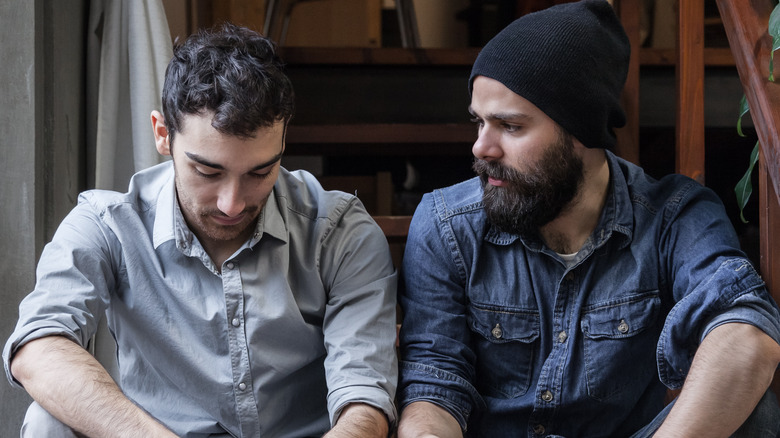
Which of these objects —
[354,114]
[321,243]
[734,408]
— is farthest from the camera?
[354,114]

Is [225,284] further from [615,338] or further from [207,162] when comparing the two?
[615,338]

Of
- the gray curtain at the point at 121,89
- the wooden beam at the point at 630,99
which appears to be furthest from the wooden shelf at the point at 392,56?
the gray curtain at the point at 121,89

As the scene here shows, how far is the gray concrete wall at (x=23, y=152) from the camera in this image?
2037mm

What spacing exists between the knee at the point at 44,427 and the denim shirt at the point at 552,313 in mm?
642

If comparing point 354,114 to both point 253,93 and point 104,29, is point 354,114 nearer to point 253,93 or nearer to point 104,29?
point 104,29

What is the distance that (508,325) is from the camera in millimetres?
1842

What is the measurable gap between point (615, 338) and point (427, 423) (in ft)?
1.44

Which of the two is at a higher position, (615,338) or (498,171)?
(498,171)

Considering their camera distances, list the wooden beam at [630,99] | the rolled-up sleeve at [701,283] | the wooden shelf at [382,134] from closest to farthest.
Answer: the rolled-up sleeve at [701,283]
the wooden beam at [630,99]
the wooden shelf at [382,134]

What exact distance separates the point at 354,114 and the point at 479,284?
5.02ft

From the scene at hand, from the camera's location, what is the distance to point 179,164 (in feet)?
5.59

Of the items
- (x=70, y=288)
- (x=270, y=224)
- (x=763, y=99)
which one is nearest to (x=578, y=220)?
(x=763, y=99)

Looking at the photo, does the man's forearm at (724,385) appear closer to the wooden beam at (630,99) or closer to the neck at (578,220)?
the neck at (578,220)

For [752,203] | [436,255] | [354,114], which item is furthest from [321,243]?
[752,203]
